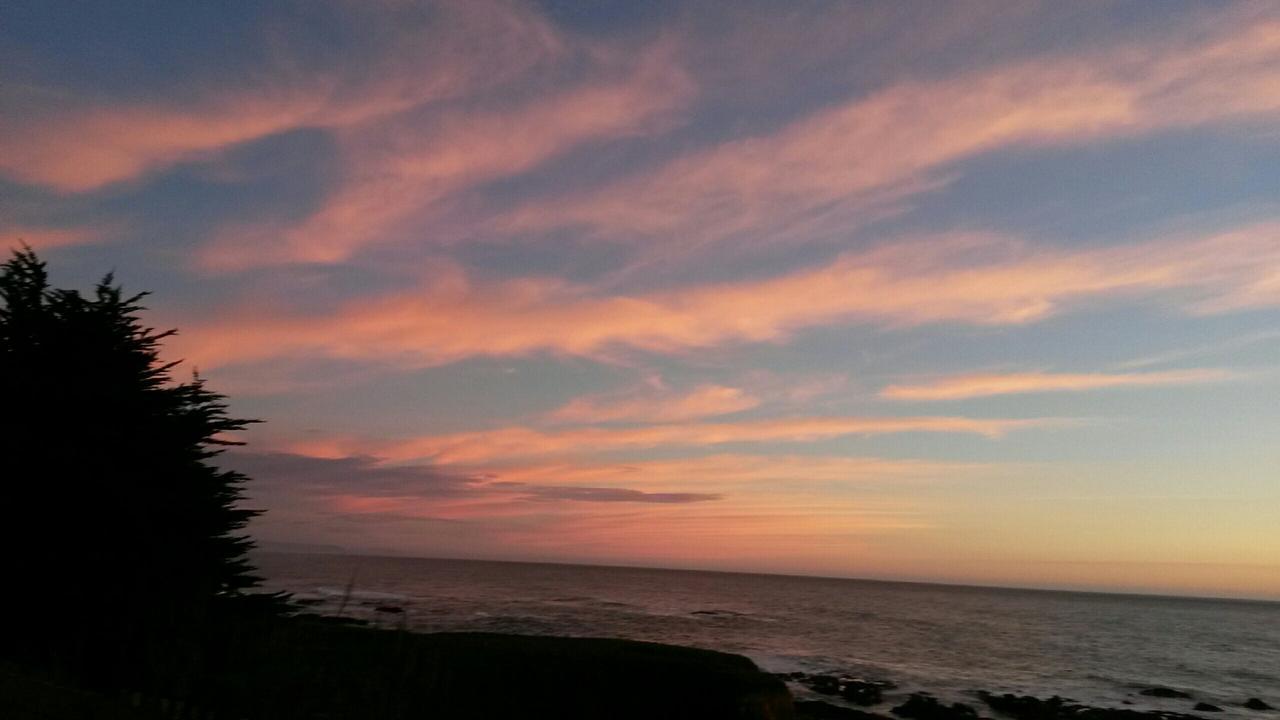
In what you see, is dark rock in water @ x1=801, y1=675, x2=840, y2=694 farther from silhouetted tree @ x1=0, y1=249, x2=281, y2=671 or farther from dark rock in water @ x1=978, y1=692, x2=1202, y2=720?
silhouetted tree @ x1=0, y1=249, x2=281, y2=671

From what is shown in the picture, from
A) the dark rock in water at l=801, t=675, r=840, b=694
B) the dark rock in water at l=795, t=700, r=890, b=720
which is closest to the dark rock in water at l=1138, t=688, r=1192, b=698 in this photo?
the dark rock in water at l=801, t=675, r=840, b=694

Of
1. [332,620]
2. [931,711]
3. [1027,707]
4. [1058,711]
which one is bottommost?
[1058,711]

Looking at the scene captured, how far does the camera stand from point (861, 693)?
4069 centimetres

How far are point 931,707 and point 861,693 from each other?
13.2ft

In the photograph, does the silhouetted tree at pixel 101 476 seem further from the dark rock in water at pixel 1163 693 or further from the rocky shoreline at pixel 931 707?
the dark rock in water at pixel 1163 693

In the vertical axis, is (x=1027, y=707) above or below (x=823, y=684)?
below

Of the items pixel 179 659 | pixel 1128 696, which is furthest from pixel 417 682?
pixel 1128 696

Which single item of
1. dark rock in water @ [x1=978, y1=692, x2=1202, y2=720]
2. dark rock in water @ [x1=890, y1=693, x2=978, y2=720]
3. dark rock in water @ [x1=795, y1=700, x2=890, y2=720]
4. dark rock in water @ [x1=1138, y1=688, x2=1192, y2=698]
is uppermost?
dark rock in water @ [x1=795, y1=700, x2=890, y2=720]

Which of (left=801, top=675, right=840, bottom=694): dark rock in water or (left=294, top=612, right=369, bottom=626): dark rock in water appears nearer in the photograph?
(left=294, top=612, right=369, bottom=626): dark rock in water

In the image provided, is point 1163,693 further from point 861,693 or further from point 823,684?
point 823,684

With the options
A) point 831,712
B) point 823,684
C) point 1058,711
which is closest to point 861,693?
point 823,684

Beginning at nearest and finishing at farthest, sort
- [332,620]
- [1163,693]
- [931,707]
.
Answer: [332,620]
[931,707]
[1163,693]

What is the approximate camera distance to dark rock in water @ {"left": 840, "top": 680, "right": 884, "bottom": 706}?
129 feet

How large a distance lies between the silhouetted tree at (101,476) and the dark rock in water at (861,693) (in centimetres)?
2781
